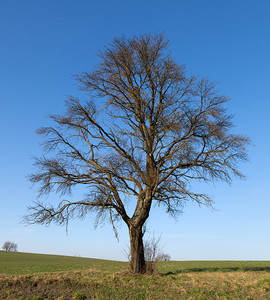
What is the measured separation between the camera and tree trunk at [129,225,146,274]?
15828 millimetres

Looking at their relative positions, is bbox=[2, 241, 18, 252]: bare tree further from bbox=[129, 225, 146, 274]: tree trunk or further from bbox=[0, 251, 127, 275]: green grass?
bbox=[129, 225, 146, 274]: tree trunk

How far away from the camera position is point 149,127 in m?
17.4

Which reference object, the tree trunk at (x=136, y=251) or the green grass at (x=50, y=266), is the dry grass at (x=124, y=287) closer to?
the tree trunk at (x=136, y=251)

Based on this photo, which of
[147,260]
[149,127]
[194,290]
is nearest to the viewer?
[194,290]

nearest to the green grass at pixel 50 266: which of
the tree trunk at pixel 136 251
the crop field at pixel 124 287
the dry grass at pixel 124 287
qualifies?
the tree trunk at pixel 136 251

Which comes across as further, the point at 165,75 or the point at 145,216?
the point at 165,75

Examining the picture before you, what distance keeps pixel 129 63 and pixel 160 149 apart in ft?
16.5

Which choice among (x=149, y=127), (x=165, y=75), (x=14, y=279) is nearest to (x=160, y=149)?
(x=149, y=127)

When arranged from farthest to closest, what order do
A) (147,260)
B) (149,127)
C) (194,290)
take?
(149,127), (147,260), (194,290)

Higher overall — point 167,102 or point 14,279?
point 167,102

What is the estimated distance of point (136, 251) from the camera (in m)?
16.0

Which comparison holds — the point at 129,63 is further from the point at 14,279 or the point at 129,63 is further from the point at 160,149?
the point at 14,279

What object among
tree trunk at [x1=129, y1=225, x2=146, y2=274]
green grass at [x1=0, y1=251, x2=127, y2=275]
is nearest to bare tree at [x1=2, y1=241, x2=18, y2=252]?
green grass at [x1=0, y1=251, x2=127, y2=275]

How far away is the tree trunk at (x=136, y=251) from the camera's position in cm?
1583
